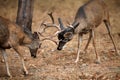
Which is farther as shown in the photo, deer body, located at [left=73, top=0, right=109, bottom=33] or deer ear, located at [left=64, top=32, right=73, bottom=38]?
deer body, located at [left=73, top=0, right=109, bottom=33]

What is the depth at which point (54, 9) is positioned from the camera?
1708 centimetres

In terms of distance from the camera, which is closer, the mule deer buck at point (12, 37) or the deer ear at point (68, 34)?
the mule deer buck at point (12, 37)

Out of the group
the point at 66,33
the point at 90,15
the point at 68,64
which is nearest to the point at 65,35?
the point at 66,33

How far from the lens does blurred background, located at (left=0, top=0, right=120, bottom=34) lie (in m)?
16.6

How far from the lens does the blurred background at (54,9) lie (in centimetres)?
1661

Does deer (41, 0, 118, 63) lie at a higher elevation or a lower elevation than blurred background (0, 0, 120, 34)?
lower

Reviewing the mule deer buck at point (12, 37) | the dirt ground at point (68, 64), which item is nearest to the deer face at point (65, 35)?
the dirt ground at point (68, 64)

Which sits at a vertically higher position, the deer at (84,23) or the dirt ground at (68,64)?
the deer at (84,23)

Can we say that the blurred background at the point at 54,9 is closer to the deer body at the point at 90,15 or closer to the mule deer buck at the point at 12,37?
the deer body at the point at 90,15

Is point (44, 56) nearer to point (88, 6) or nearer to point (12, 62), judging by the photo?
point (12, 62)

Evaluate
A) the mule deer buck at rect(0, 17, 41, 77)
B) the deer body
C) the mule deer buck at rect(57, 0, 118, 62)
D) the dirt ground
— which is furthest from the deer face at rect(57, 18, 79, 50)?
the mule deer buck at rect(0, 17, 41, 77)

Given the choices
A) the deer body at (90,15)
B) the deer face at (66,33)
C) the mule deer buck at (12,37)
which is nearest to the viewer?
the mule deer buck at (12,37)

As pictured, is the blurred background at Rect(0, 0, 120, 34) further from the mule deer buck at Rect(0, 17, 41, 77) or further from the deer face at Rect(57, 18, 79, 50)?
the mule deer buck at Rect(0, 17, 41, 77)

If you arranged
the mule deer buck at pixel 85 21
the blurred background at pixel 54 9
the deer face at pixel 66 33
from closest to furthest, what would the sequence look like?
the deer face at pixel 66 33 → the mule deer buck at pixel 85 21 → the blurred background at pixel 54 9
